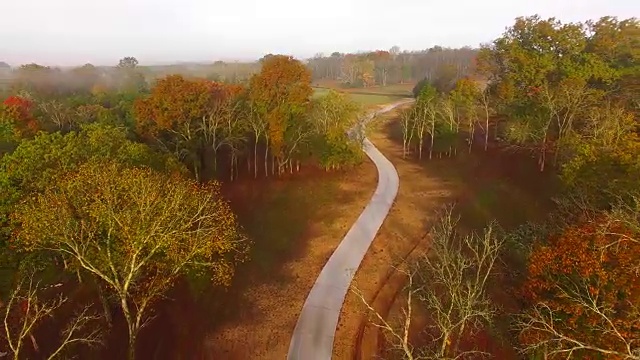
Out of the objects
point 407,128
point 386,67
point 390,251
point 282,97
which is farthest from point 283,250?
point 386,67

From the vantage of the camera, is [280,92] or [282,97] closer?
[280,92]

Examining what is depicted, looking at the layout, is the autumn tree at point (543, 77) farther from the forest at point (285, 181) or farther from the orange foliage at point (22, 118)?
the orange foliage at point (22, 118)

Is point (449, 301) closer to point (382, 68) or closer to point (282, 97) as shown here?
point (282, 97)

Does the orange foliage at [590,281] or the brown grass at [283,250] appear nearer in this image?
the orange foliage at [590,281]

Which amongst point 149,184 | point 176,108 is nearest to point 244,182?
point 176,108

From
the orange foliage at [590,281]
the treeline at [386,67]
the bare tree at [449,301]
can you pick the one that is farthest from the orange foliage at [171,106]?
the treeline at [386,67]

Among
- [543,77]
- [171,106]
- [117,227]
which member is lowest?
[117,227]

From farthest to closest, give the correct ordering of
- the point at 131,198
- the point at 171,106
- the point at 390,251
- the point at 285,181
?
the point at 285,181
the point at 171,106
the point at 390,251
the point at 131,198

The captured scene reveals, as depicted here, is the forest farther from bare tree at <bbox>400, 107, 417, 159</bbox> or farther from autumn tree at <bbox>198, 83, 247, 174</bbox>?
bare tree at <bbox>400, 107, 417, 159</bbox>
